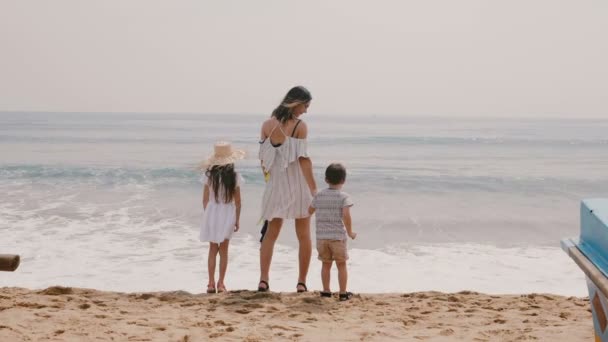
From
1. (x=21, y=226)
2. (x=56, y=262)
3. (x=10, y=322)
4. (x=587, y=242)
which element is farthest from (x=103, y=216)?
(x=587, y=242)

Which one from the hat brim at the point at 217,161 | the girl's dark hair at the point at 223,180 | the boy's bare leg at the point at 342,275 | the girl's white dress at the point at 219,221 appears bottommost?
the boy's bare leg at the point at 342,275

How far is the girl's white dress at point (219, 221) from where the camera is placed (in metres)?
5.96

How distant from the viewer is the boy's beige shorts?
5527 millimetres

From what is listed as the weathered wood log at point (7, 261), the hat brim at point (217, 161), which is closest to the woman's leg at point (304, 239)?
the hat brim at point (217, 161)

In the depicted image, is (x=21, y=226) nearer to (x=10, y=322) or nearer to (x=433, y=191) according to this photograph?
(x=10, y=322)

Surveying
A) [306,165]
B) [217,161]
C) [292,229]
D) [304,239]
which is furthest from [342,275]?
[292,229]

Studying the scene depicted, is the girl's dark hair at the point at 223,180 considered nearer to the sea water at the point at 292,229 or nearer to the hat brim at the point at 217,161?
the hat brim at the point at 217,161

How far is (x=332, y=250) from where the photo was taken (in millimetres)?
5551

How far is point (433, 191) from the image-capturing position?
17641mm

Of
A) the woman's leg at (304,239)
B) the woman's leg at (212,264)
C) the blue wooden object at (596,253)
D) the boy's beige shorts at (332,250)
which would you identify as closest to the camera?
the blue wooden object at (596,253)

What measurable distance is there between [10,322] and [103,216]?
300 inches

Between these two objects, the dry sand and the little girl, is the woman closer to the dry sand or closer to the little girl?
the little girl

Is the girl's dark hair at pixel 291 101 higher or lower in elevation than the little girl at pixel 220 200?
higher

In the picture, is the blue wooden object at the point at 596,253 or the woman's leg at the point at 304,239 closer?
the blue wooden object at the point at 596,253
